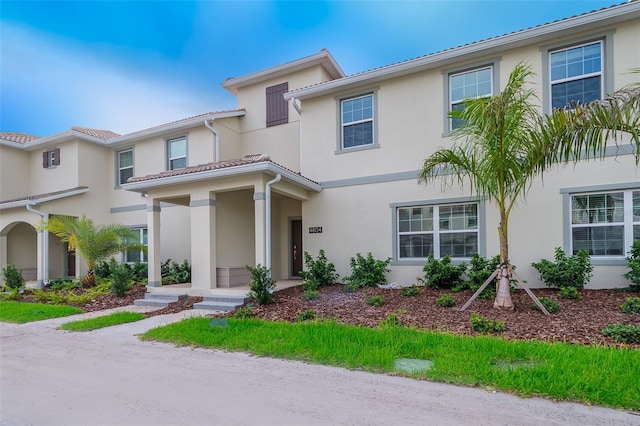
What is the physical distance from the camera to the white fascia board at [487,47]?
766 cm

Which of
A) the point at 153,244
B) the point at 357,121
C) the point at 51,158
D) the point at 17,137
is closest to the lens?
the point at 153,244

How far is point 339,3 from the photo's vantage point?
38.8 feet

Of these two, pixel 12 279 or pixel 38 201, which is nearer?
pixel 12 279

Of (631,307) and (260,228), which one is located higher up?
(260,228)

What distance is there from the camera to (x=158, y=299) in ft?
31.9

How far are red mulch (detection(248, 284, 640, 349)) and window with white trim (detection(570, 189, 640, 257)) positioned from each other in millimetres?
1064

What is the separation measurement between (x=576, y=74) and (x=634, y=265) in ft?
14.7

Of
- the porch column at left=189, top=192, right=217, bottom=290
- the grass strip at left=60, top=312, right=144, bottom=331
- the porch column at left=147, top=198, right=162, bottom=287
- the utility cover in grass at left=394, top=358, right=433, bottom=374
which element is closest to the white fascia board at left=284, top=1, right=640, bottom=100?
the porch column at left=189, top=192, right=217, bottom=290

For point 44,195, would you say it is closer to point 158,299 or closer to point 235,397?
point 158,299

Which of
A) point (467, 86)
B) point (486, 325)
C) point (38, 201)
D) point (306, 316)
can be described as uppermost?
point (467, 86)

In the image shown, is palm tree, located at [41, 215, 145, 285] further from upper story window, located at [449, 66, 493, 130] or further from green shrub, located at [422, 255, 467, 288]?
upper story window, located at [449, 66, 493, 130]

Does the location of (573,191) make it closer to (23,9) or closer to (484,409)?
(484,409)

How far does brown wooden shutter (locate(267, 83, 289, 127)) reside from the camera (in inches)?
519

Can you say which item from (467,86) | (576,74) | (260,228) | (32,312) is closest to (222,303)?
(260,228)
